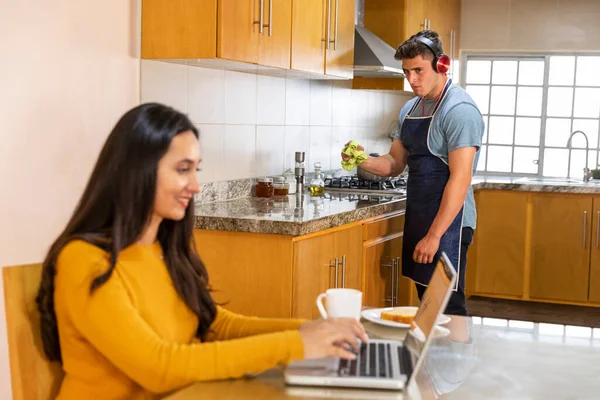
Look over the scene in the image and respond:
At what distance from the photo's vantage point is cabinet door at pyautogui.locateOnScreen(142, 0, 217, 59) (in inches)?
112

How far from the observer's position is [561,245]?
5195 mm

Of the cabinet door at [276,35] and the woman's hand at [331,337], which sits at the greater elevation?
the cabinet door at [276,35]

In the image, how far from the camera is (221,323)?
1.64m

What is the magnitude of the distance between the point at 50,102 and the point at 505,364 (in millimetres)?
1626

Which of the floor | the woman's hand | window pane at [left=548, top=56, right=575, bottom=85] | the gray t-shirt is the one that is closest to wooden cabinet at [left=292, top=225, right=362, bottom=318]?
the gray t-shirt

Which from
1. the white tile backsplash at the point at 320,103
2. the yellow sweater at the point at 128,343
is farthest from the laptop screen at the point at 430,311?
the white tile backsplash at the point at 320,103

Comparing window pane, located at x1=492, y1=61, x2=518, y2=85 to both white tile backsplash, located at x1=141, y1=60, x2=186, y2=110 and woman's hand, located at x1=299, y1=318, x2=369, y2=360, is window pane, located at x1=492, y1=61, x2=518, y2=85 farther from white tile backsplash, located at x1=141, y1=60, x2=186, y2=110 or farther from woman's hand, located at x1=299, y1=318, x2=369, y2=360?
woman's hand, located at x1=299, y1=318, x2=369, y2=360

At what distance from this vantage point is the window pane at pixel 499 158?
618 centimetres

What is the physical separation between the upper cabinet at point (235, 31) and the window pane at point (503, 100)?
9.57 feet

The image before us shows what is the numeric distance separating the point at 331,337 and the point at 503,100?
506cm

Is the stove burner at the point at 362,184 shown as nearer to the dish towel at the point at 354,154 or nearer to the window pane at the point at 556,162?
the dish towel at the point at 354,154

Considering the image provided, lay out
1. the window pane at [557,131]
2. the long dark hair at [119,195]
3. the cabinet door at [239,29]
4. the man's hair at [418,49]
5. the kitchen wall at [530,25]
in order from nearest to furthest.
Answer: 1. the long dark hair at [119,195]
2. the cabinet door at [239,29]
3. the man's hair at [418,49]
4. the kitchen wall at [530,25]
5. the window pane at [557,131]

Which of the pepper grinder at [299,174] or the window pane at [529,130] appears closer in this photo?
the pepper grinder at [299,174]

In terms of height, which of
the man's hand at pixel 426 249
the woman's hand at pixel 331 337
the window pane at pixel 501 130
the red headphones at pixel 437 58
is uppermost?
the red headphones at pixel 437 58
